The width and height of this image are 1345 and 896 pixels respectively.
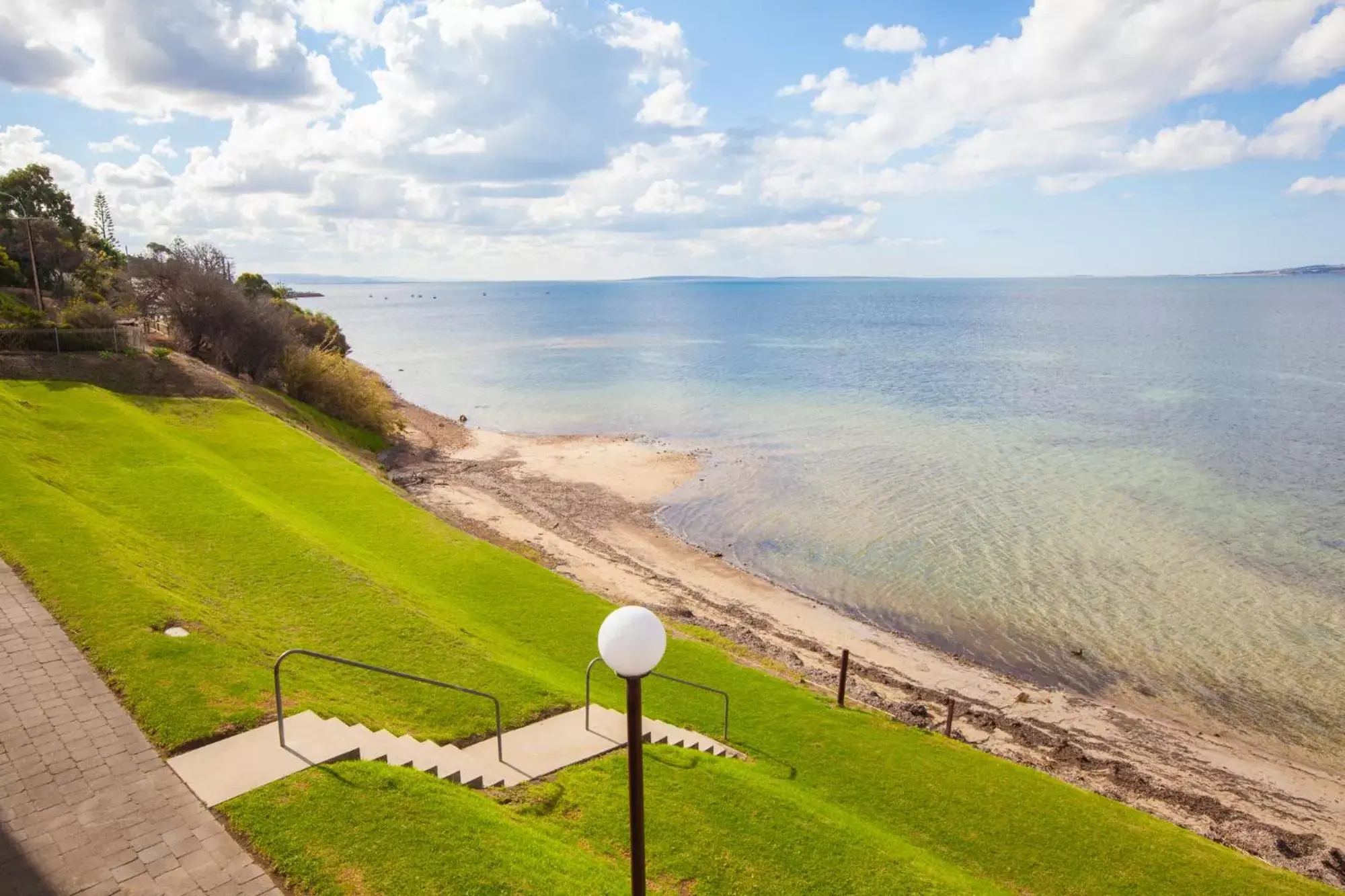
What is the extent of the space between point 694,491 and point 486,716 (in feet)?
110

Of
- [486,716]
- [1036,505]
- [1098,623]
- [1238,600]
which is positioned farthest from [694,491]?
[486,716]

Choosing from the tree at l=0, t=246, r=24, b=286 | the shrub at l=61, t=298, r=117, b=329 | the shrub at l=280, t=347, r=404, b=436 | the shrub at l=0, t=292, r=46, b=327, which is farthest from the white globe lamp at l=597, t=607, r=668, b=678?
the tree at l=0, t=246, r=24, b=286

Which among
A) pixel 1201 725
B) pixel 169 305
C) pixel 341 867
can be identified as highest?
pixel 169 305

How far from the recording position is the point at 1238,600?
3091 cm

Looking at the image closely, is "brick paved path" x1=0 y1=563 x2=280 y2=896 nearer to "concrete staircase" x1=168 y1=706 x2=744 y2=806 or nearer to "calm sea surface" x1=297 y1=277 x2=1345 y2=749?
"concrete staircase" x1=168 y1=706 x2=744 y2=806

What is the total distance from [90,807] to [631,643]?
8.49 meters

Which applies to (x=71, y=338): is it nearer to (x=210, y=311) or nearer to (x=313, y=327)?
(x=210, y=311)

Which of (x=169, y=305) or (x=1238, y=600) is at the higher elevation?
(x=169, y=305)

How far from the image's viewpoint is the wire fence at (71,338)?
33.6 metres

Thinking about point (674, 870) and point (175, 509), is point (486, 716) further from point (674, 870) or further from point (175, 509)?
point (175, 509)

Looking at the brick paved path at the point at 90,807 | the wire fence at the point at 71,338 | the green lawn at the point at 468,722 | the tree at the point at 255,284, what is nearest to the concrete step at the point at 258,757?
the brick paved path at the point at 90,807

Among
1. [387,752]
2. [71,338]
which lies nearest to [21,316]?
[71,338]

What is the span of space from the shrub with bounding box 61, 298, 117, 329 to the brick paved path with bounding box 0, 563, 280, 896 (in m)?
32.3

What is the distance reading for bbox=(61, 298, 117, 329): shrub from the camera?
3762 centimetres
